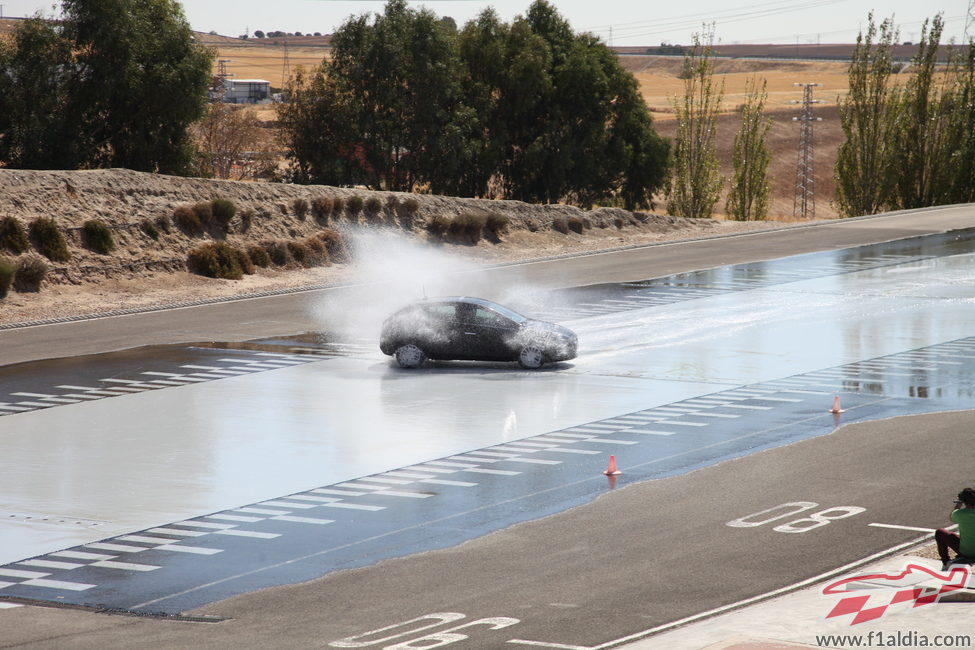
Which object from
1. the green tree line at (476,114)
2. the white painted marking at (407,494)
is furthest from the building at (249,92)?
the white painted marking at (407,494)

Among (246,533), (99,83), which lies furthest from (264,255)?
(246,533)

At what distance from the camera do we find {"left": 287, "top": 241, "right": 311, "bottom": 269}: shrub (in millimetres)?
49688

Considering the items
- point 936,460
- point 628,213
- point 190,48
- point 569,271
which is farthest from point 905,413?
point 628,213

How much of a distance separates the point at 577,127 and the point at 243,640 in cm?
5879

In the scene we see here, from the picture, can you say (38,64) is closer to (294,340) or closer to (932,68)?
(294,340)

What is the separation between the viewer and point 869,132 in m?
79.8

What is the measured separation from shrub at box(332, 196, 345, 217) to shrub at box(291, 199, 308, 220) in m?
1.23

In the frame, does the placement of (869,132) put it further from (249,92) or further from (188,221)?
(249,92)

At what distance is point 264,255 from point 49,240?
26.3ft

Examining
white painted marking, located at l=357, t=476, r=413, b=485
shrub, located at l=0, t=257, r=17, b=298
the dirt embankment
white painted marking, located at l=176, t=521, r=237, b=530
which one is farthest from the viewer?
the dirt embankment

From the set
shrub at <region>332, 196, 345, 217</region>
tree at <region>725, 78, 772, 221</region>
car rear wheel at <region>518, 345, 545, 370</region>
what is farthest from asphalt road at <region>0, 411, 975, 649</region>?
tree at <region>725, 78, 772, 221</region>

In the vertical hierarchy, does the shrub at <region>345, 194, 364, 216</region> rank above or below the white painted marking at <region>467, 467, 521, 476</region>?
above

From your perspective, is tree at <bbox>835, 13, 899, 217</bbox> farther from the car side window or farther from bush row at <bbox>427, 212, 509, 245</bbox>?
the car side window

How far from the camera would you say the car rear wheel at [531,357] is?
94.6 ft
